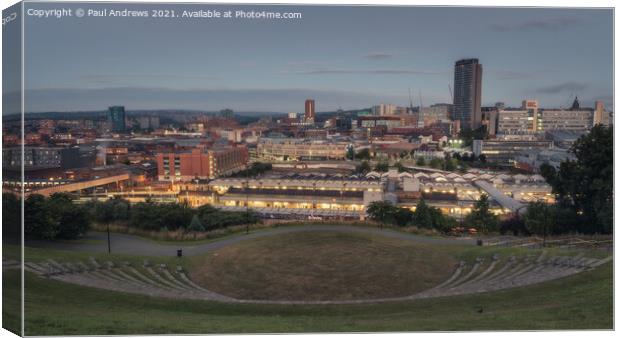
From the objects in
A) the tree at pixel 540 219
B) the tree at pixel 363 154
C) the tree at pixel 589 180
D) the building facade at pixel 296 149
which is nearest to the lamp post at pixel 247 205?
the building facade at pixel 296 149

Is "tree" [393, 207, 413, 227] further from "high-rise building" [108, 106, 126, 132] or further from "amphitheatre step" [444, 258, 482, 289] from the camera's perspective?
"high-rise building" [108, 106, 126, 132]

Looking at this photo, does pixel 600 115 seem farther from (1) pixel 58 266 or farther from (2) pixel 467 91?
(1) pixel 58 266

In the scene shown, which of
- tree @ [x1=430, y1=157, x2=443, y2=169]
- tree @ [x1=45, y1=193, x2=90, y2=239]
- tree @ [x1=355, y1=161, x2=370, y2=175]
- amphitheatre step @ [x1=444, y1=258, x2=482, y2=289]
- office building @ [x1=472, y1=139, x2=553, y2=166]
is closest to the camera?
amphitheatre step @ [x1=444, y1=258, x2=482, y2=289]

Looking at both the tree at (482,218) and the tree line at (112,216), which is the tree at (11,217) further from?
the tree at (482,218)

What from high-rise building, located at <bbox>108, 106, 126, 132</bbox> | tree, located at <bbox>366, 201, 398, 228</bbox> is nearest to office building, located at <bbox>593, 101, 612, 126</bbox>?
tree, located at <bbox>366, 201, 398, 228</bbox>

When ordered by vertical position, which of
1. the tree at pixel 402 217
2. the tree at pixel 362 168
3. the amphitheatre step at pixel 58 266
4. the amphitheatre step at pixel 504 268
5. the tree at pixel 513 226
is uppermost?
the tree at pixel 362 168

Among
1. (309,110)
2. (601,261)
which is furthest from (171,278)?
(601,261)
